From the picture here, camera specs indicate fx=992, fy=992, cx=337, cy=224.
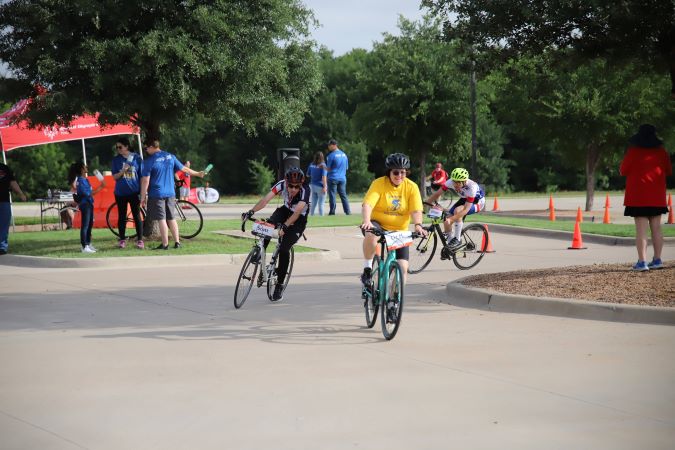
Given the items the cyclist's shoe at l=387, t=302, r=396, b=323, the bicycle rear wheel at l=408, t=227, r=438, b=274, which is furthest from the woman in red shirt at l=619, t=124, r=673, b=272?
the cyclist's shoe at l=387, t=302, r=396, b=323

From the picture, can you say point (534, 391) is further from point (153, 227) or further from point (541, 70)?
point (153, 227)

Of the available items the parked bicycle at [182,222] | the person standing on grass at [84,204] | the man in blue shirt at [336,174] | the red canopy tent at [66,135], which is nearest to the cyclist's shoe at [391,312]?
the person standing on grass at [84,204]

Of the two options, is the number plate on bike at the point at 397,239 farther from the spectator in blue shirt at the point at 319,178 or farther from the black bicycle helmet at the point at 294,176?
the spectator in blue shirt at the point at 319,178

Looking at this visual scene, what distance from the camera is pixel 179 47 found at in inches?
660

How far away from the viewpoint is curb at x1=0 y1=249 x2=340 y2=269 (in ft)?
53.2

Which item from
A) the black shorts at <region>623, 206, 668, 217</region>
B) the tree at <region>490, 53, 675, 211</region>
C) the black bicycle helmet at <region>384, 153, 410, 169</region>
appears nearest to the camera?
the black bicycle helmet at <region>384, 153, 410, 169</region>

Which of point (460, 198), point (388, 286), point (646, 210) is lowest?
point (388, 286)

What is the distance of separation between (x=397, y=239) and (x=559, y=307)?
86.4 inches

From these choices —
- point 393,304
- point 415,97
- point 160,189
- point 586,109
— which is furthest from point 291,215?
point 415,97

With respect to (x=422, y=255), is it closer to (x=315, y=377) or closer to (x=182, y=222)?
(x=182, y=222)

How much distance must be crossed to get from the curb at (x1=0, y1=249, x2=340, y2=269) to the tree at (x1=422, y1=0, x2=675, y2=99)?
19.9 feet

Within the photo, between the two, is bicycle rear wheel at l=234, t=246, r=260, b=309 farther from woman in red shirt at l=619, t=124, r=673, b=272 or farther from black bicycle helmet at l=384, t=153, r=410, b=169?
woman in red shirt at l=619, t=124, r=673, b=272

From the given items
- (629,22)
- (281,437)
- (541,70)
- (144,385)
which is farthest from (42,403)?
→ (541,70)

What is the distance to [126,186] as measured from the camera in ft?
58.9
